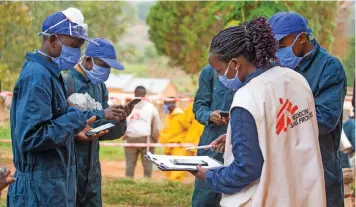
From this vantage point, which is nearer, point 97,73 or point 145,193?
point 97,73

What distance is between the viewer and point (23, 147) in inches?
183

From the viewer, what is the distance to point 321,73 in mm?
5484

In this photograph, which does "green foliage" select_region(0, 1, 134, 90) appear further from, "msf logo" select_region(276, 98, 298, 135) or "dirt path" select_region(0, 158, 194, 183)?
"msf logo" select_region(276, 98, 298, 135)

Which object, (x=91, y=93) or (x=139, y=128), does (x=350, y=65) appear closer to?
(x=139, y=128)

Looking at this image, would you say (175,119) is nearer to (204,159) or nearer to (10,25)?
(10,25)

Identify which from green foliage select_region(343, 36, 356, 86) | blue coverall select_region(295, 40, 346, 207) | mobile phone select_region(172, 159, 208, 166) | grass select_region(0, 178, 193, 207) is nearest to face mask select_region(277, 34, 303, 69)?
blue coverall select_region(295, 40, 346, 207)

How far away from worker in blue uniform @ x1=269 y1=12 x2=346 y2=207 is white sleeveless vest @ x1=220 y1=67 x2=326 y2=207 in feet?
4.06

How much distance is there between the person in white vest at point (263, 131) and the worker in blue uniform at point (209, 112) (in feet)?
8.21

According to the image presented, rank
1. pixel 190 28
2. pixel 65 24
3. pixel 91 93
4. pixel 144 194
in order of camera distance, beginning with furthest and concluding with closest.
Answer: pixel 190 28
pixel 144 194
pixel 91 93
pixel 65 24

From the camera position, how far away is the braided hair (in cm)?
407

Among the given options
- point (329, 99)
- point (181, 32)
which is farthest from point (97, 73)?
point (181, 32)

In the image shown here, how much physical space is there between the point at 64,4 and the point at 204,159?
15.9 meters

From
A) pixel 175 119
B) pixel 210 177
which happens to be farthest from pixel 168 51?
pixel 210 177

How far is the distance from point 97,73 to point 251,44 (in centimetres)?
250
